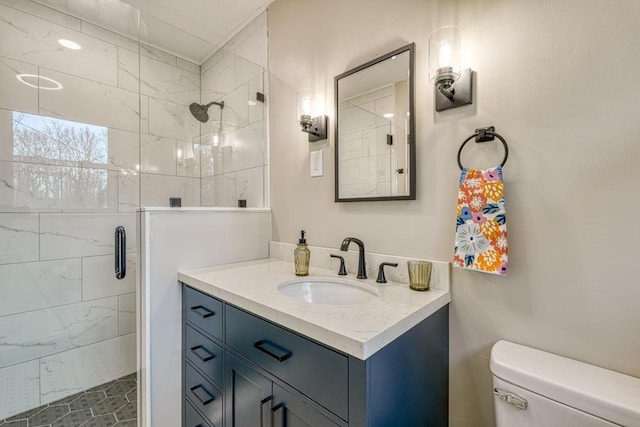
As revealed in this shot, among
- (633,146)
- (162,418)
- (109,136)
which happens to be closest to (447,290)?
(633,146)

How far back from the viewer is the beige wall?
75 cm

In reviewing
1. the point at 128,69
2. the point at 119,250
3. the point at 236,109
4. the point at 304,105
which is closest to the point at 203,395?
the point at 119,250

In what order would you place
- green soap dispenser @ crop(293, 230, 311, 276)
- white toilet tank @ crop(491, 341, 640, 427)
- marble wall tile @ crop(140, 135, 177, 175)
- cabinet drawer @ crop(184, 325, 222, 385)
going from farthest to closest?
marble wall tile @ crop(140, 135, 177, 175) < green soap dispenser @ crop(293, 230, 311, 276) < cabinet drawer @ crop(184, 325, 222, 385) < white toilet tank @ crop(491, 341, 640, 427)

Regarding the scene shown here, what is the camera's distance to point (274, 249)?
1.76 metres

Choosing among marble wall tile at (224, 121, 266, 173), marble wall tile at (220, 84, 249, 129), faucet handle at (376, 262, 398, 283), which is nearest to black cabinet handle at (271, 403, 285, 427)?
faucet handle at (376, 262, 398, 283)

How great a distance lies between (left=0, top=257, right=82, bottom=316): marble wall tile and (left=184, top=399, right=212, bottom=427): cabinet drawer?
1.15 metres

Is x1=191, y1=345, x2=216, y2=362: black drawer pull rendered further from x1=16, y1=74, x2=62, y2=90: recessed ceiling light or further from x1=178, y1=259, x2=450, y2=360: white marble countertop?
x1=16, y1=74, x2=62, y2=90: recessed ceiling light

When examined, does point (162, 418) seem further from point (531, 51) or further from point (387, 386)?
point (531, 51)

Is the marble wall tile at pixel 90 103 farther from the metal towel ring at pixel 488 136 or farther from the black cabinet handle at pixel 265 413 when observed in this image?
the metal towel ring at pixel 488 136

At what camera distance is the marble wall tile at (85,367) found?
1.71m

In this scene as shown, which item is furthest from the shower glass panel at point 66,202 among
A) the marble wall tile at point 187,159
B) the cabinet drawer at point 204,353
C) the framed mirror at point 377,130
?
the framed mirror at point 377,130

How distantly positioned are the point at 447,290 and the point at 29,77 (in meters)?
2.56

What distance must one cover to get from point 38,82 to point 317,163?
1.78 metres

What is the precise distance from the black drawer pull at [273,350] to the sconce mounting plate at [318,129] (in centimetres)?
103
